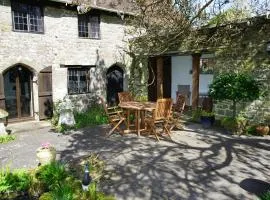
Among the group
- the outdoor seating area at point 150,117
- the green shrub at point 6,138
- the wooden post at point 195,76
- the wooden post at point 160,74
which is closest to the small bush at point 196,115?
the wooden post at point 195,76

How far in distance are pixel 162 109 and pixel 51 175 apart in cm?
420

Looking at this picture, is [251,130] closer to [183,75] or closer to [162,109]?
[162,109]

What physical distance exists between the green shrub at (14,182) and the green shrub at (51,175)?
21 cm

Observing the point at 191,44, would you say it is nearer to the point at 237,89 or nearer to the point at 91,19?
the point at 237,89

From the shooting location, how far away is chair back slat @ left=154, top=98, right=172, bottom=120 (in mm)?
8109

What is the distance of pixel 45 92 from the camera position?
36.7 ft

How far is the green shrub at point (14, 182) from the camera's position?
14.8ft

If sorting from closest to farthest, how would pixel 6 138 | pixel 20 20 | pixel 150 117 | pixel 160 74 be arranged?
1. pixel 6 138
2. pixel 150 117
3. pixel 20 20
4. pixel 160 74

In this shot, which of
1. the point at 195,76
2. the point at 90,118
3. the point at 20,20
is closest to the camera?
the point at 20,20

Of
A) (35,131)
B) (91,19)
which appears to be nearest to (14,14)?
(91,19)

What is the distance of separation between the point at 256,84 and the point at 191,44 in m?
3.02

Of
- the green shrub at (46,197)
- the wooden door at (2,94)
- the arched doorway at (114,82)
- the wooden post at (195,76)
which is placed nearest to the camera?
the green shrub at (46,197)

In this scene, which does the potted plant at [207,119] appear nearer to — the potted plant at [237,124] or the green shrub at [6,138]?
the potted plant at [237,124]


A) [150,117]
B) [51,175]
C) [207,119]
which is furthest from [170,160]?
[207,119]
